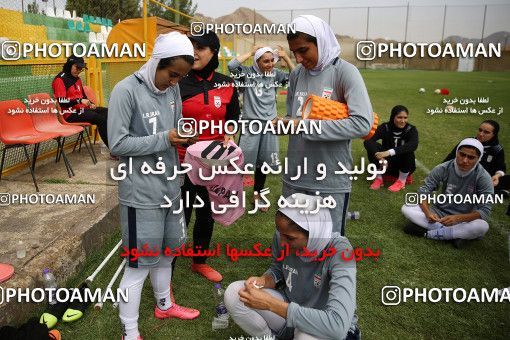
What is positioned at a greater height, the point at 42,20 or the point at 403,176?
the point at 42,20

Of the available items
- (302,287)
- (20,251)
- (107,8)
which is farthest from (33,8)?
(302,287)

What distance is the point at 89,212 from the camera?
13.1ft

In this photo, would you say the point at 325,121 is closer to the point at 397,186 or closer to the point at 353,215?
the point at 353,215

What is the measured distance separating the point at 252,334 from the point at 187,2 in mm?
42041

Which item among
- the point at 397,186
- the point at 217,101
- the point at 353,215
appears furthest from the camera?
the point at 397,186

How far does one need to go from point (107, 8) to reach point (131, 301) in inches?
1181

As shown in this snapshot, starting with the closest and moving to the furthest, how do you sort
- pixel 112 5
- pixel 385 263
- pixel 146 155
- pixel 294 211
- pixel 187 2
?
pixel 294 211 → pixel 146 155 → pixel 385 263 → pixel 112 5 → pixel 187 2

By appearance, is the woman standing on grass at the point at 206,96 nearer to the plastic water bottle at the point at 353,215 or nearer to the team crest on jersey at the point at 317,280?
the team crest on jersey at the point at 317,280

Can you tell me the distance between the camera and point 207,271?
138 inches

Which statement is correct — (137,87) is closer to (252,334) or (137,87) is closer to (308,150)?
(308,150)

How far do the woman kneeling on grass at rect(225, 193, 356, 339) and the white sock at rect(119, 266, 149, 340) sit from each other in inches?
22.1

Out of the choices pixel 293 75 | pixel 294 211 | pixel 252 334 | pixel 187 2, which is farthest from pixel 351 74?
pixel 187 2

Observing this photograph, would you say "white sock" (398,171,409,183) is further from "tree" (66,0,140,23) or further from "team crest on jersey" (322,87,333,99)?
"tree" (66,0,140,23)

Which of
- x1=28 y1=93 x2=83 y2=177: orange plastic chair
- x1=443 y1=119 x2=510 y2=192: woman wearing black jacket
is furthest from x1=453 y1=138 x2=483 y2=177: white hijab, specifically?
x1=28 y1=93 x2=83 y2=177: orange plastic chair
